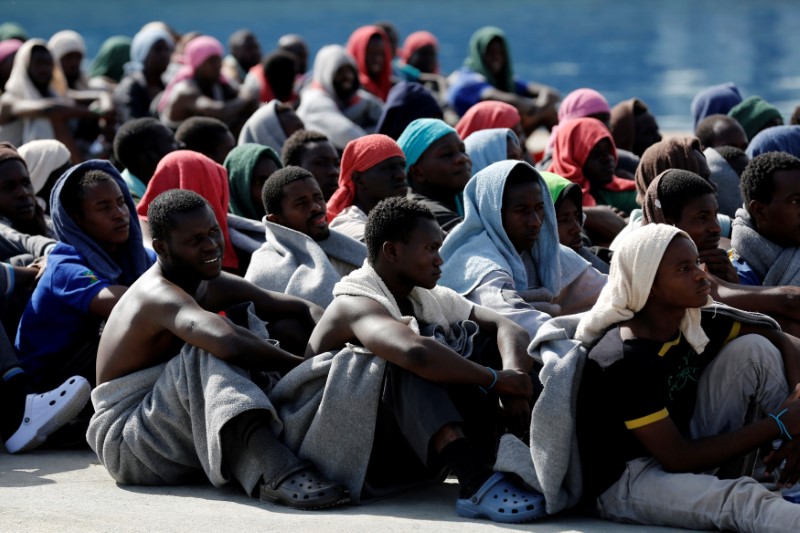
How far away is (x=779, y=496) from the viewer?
3.58 meters

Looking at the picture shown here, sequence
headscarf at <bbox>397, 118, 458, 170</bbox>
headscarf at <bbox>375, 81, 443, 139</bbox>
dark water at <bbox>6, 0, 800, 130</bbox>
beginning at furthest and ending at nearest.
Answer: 1. dark water at <bbox>6, 0, 800, 130</bbox>
2. headscarf at <bbox>375, 81, 443, 139</bbox>
3. headscarf at <bbox>397, 118, 458, 170</bbox>

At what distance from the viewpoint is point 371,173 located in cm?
584

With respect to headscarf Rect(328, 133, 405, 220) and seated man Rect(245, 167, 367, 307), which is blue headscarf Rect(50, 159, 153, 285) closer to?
seated man Rect(245, 167, 367, 307)

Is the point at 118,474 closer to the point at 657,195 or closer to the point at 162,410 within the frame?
the point at 162,410

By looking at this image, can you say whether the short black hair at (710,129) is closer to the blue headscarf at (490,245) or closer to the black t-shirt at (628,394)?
the blue headscarf at (490,245)

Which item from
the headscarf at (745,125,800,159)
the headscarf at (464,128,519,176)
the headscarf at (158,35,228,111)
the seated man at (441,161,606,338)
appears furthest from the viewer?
the headscarf at (158,35,228,111)

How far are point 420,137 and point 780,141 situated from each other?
206cm

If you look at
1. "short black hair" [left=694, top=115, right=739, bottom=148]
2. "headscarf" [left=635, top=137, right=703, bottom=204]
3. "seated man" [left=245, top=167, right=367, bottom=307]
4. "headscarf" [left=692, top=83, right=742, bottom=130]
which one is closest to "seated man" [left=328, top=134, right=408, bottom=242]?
"seated man" [left=245, top=167, right=367, bottom=307]

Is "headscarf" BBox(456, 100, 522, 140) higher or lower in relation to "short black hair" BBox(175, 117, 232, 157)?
lower

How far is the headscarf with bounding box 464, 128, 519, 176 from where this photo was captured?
250 inches

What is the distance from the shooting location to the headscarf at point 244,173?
245 inches

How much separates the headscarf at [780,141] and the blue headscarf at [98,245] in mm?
3431

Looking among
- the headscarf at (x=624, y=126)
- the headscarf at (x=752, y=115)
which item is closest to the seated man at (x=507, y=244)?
the headscarf at (x=624, y=126)

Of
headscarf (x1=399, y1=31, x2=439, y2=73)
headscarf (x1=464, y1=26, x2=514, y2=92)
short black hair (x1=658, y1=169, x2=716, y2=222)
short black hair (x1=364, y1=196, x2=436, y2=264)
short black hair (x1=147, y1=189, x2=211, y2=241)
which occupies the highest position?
short black hair (x1=147, y1=189, x2=211, y2=241)
